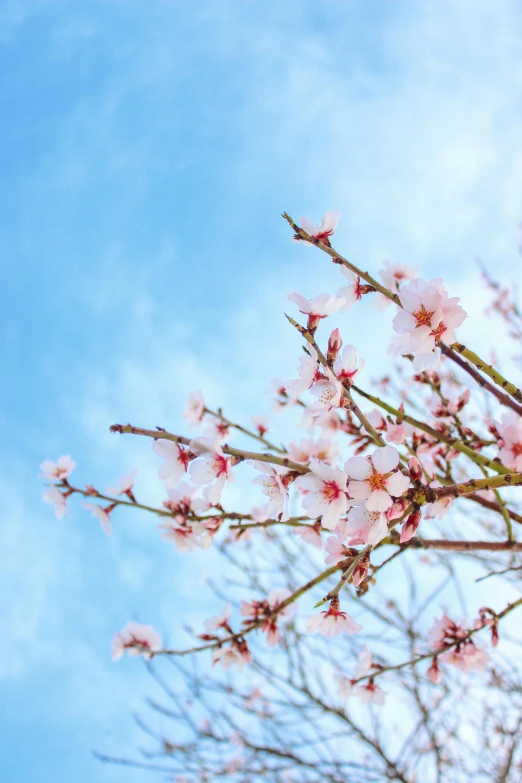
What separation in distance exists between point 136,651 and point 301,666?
2.26m

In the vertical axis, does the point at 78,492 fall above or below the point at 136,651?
above

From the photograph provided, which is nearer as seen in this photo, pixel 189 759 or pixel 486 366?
pixel 486 366

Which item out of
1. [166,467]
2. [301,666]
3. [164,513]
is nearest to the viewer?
[166,467]

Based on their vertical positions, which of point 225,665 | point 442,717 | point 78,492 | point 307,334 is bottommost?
point 442,717

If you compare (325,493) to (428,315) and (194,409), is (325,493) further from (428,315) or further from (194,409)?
(194,409)

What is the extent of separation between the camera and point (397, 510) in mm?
1443

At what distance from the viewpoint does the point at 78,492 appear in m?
2.46

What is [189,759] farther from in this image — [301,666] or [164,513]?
[164,513]

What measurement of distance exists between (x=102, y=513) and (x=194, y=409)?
0.76 m

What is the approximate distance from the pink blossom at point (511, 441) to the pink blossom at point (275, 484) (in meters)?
1.16

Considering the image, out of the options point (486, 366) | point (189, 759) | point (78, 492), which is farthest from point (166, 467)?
point (189, 759)

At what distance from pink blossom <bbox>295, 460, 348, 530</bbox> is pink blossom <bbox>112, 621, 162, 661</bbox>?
1.63 m

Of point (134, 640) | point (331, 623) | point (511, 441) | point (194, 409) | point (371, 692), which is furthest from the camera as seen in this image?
point (194, 409)

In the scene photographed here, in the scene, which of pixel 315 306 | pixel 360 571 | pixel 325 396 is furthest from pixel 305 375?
pixel 360 571
